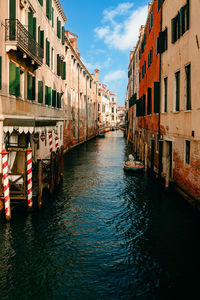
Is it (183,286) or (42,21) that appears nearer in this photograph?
(183,286)

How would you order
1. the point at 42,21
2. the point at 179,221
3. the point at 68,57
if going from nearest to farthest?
the point at 179,221, the point at 42,21, the point at 68,57

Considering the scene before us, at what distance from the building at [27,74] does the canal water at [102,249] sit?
3.31 m

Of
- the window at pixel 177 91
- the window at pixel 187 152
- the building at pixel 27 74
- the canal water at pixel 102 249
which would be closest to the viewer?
the canal water at pixel 102 249

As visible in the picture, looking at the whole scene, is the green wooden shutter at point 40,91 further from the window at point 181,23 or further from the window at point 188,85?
the window at point 188,85

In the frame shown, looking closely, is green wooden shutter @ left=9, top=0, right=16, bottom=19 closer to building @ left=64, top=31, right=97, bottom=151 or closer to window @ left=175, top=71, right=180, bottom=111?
window @ left=175, top=71, right=180, bottom=111

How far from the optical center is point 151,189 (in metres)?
15.1

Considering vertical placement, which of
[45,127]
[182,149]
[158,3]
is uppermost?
[158,3]

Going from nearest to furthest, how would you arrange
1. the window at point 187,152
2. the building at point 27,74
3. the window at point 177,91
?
the building at point 27,74 < the window at point 187,152 < the window at point 177,91

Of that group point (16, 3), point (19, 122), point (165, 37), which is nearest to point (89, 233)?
point (19, 122)

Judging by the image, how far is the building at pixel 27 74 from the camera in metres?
11.8

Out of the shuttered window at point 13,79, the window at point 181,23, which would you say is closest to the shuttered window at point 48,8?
the shuttered window at point 13,79

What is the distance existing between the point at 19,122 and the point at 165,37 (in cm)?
969

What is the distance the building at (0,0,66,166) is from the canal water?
3.31m

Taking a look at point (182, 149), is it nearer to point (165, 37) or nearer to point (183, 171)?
point (183, 171)
